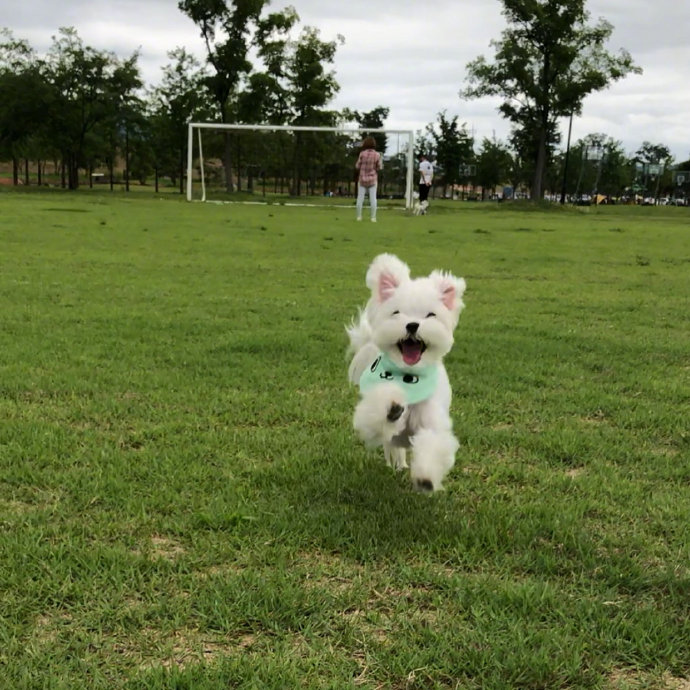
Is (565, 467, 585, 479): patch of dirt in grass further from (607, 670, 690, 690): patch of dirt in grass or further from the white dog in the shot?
(607, 670, 690, 690): patch of dirt in grass

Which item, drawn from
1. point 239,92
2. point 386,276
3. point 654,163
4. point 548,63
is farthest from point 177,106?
point 654,163

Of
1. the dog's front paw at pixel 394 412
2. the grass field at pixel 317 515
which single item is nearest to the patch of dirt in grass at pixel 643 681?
the grass field at pixel 317 515

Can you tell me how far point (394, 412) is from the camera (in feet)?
10.0

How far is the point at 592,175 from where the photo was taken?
84375mm

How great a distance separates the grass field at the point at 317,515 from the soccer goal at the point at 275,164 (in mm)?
Answer: 29557

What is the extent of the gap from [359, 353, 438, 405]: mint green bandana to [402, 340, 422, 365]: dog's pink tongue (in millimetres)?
44

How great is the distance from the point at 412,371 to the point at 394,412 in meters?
0.21

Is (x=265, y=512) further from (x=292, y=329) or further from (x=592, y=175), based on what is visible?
(x=592, y=175)

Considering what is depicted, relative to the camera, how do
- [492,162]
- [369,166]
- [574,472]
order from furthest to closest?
1. [492,162]
2. [369,166]
3. [574,472]

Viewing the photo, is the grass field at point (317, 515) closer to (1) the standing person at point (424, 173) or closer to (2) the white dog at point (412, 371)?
(2) the white dog at point (412, 371)

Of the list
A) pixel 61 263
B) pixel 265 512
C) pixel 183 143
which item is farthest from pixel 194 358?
pixel 183 143

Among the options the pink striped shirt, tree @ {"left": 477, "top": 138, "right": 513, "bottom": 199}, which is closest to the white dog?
the pink striped shirt

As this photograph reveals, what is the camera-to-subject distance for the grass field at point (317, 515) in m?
2.07

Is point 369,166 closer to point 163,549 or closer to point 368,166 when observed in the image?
point 368,166
